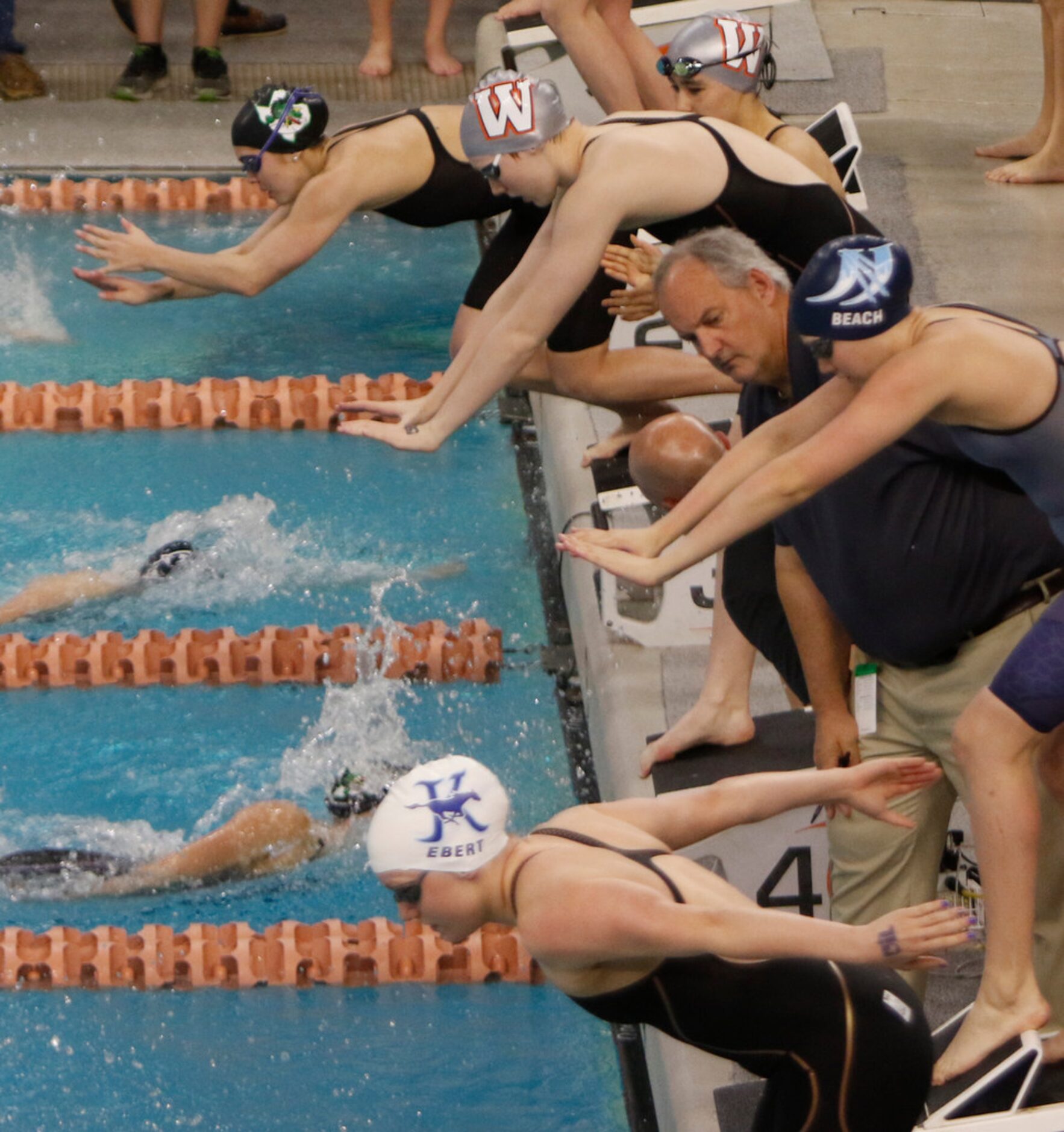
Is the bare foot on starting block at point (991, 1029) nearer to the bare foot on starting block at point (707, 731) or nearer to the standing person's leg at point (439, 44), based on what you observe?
the bare foot on starting block at point (707, 731)

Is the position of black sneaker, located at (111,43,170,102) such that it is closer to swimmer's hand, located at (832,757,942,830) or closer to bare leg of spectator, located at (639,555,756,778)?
bare leg of spectator, located at (639,555,756,778)

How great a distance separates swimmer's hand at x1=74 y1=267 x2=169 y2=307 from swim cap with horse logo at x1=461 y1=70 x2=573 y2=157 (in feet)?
4.50

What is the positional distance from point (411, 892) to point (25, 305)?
4.60 metres

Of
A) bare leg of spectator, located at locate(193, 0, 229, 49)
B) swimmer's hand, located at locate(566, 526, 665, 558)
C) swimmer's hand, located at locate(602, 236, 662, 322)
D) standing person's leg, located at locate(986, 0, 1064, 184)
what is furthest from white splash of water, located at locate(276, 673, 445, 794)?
bare leg of spectator, located at locate(193, 0, 229, 49)

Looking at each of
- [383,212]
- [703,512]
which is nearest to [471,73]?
[383,212]

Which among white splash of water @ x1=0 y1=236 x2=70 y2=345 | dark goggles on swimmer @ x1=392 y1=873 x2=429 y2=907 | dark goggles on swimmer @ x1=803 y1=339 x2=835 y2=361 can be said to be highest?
dark goggles on swimmer @ x1=803 y1=339 x2=835 y2=361

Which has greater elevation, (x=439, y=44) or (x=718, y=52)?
(x=718, y=52)

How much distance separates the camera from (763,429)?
2.49m

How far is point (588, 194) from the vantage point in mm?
3164

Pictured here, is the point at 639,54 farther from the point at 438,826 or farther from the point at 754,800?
the point at 438,826

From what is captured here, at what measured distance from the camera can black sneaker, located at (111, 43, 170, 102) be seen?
23.8 ft

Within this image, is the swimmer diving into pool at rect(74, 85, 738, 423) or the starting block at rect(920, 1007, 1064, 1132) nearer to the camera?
the starting block at rect(920, 1007, 1064, 1132)

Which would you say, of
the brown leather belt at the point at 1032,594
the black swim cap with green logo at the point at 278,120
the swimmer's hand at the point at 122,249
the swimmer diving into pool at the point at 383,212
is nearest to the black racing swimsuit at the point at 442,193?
the swimmer diving into pool at the point at 383,212

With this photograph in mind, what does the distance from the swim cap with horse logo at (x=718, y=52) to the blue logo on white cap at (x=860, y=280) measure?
1592mm
